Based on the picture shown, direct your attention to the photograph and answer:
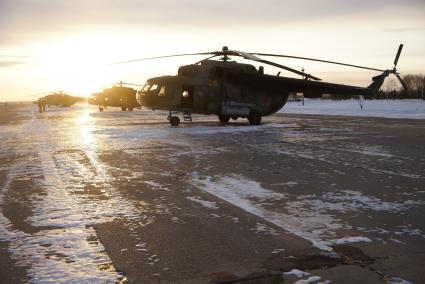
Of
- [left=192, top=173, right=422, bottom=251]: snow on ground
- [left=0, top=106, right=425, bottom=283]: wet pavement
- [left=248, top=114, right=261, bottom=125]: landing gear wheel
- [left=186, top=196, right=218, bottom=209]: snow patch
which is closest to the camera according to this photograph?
[left=0, top=106, right=425, bottom=283]: wet pavement

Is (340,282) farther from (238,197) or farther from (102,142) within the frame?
(102,142)

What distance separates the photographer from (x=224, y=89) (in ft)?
68.6

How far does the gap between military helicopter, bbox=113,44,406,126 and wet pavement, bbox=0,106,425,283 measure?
36.1 ft

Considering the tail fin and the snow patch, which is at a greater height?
the tail fin

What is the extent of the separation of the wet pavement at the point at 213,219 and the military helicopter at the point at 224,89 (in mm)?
11003

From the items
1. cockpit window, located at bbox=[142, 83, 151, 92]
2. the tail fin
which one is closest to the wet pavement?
cockpit window, located at bbox=[142, 83, 151, 92]

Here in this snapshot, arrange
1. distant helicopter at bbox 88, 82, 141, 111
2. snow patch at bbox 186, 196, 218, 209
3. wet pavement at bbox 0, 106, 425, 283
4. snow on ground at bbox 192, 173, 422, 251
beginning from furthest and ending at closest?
distant helicopter at bbox 88, 82, 141, 111 → snow patch at bbox 186, 196, 218, 209 → snow on ground at bbox 192, 173, 422, 251 → wet pavement at bbox 0, 106, 425, 283

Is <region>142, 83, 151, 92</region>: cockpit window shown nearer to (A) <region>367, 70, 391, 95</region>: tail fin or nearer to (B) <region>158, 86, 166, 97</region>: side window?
(B) <region>158, 86, 166, 97</region>: side window

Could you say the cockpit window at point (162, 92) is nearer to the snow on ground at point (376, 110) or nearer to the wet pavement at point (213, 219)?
the wet pavement at point (213, 219)

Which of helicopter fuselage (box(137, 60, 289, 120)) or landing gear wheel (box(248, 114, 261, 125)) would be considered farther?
landing gear wheel (box(248, 114, 261, 125))

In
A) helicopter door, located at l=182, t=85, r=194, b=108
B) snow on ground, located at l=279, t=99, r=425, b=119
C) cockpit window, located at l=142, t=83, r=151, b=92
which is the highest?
cockpit window, located at l=142, t=83, r=151, b=92

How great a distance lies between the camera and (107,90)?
4631 cm

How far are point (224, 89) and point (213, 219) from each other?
1634 cm

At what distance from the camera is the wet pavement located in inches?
137
